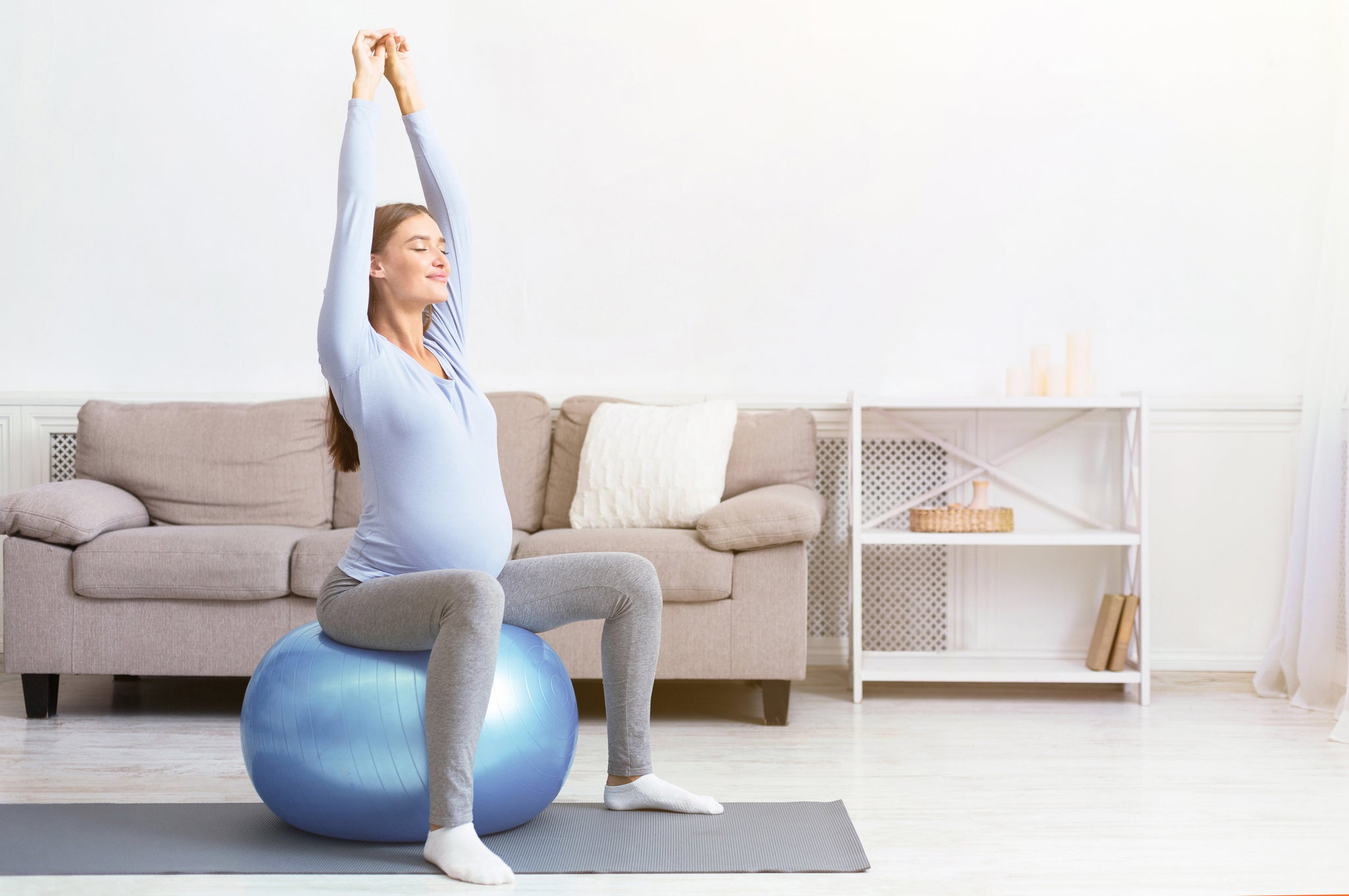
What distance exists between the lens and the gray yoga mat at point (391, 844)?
5.60 feet

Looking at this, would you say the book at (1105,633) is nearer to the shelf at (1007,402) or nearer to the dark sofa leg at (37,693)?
the shelf at (1007,402)

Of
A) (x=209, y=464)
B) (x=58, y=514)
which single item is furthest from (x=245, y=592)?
(x=209, y=464)

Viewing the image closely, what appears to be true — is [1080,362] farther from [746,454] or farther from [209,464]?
[209,464]

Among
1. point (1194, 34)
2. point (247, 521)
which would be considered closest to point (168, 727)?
point (247, 521)

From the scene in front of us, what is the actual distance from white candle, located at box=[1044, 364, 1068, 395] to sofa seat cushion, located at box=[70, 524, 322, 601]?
207 cm

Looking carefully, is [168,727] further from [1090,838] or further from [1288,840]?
[1288,840]

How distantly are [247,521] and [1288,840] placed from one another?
8.35 ft

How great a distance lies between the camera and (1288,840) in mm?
1865

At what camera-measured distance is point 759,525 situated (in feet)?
8.68

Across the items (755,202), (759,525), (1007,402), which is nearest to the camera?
(759,525)

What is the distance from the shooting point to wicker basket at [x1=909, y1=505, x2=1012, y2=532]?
3021 mm

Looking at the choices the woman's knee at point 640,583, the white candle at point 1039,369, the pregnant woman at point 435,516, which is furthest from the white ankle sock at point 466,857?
the white candle at point 1039,369

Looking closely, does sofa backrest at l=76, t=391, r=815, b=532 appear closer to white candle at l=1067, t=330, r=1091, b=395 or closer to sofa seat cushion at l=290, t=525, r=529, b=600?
sofa seat cushion at l=290, t=525, r=529, b=600

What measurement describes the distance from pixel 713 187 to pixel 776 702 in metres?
1.58
